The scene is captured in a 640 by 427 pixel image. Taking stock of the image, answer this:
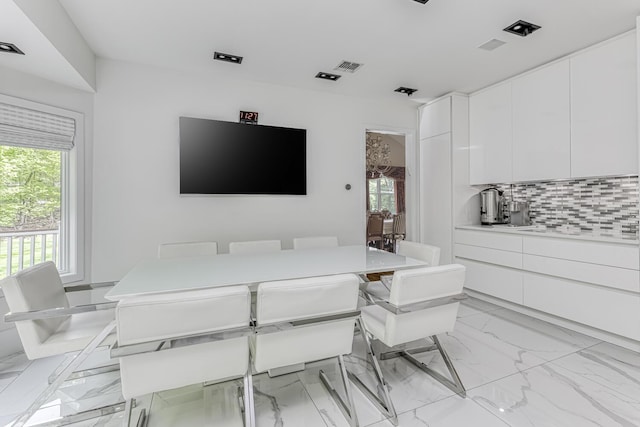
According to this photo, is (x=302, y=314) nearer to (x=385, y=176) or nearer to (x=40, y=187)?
(x=40, y=187)

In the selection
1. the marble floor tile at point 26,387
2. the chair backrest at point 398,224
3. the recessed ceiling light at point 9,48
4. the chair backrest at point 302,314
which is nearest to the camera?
the chair backrest at point 302,314

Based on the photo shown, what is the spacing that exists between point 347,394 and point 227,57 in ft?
9.68

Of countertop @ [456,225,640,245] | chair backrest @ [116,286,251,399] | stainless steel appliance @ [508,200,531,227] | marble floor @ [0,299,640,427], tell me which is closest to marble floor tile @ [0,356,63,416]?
marble floor @ [0,299,640,427]

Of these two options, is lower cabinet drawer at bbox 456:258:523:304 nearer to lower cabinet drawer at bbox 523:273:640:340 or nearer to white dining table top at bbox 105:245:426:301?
lower cabinet drawer at bbox 523:273:640:340

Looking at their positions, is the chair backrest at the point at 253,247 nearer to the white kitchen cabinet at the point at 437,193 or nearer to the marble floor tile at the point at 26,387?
the marble floor tile at the point at 26,387

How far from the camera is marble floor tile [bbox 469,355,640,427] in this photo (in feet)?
5.52

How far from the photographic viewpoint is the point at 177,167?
3.24m

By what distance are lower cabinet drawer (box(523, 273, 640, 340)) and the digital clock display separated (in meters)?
3.30

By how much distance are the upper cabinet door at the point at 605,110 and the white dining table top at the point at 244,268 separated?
6.53 ft

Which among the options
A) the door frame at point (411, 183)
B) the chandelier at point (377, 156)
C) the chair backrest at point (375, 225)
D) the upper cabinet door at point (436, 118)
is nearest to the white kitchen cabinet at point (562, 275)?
the door frame at point (411, 183)

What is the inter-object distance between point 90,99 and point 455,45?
11.1 feet

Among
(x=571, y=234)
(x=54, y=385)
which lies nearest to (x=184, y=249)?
(x=54, y=385)

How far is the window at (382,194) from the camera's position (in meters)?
7.17

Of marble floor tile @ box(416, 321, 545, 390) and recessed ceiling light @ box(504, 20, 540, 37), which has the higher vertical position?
recessed ceiling light @ box(504, 20, 540, 37)
